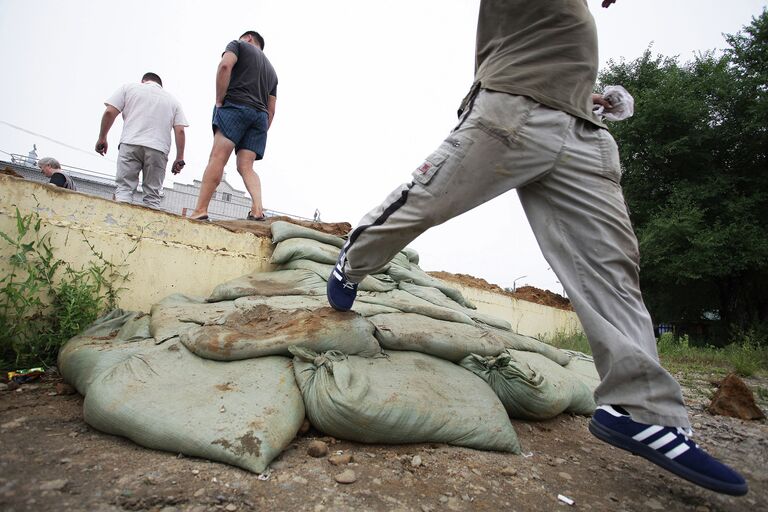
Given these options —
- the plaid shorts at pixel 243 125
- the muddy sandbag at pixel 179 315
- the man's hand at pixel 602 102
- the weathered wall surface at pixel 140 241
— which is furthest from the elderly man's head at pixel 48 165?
the man's hand at pixel 602 102

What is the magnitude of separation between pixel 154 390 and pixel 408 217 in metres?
0.87

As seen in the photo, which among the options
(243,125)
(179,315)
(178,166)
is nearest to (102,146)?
(178,166)

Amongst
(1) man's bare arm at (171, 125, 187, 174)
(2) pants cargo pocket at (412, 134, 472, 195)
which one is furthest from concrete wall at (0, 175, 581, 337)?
(2) pants cargo pocket at (412, 134, 472, 195)

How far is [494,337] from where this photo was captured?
1.82 m

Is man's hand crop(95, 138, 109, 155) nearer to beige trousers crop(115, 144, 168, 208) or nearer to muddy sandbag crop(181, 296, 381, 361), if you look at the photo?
beige trousers crop(115, 144, 168, 208)

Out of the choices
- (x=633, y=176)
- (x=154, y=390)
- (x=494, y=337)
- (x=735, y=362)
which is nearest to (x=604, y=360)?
(x=494, y=337)

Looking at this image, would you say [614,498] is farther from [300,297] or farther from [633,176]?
[633,176]

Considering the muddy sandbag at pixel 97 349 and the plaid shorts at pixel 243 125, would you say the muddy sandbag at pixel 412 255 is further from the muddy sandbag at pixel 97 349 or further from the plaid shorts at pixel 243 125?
the muddy sandbag at pixel 97 349

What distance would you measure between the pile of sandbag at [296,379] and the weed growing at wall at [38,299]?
0.44 feet

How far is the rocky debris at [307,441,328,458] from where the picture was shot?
3.75ft

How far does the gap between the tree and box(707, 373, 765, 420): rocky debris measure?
8884mm

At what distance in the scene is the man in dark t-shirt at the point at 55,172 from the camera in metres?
3.71

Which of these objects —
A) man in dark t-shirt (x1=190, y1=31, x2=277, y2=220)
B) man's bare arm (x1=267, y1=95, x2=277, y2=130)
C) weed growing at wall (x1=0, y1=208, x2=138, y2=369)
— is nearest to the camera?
weed growing at wall (x1=0, y1=208, x2=138, y2=369)

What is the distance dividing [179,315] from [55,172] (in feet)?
10.1
